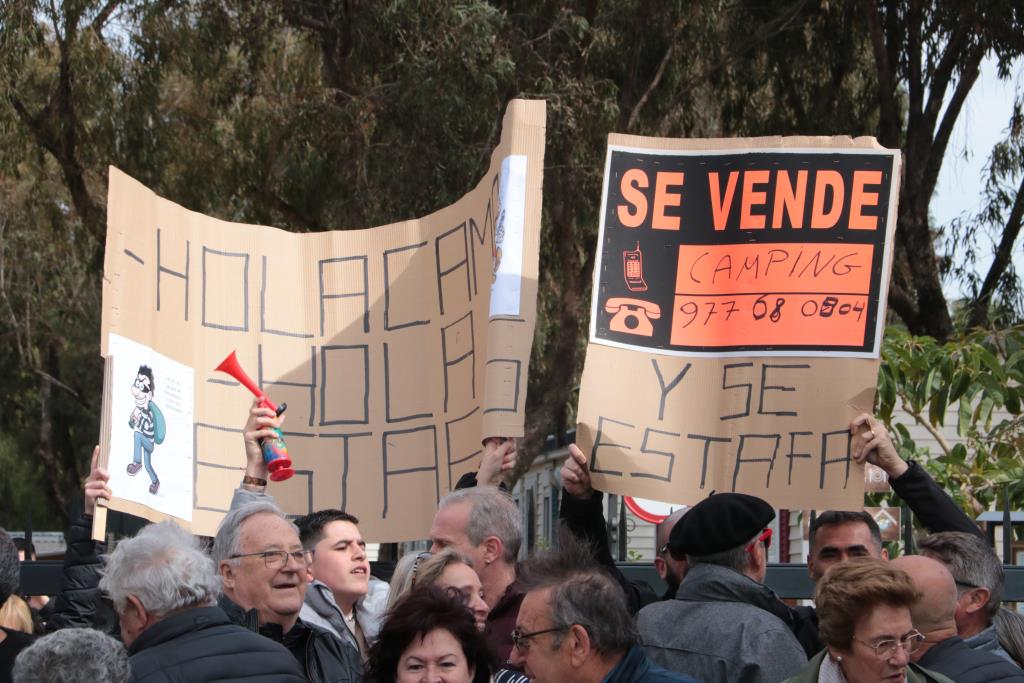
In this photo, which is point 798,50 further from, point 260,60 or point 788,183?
point 788,183

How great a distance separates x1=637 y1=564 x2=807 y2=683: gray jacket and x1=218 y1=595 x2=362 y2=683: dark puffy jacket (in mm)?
836

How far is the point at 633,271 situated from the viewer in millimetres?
5078

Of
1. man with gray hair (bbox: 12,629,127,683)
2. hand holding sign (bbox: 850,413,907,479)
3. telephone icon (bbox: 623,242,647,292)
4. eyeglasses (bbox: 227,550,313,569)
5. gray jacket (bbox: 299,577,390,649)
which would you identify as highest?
telephone icon (bbox: 623,242,647,292)

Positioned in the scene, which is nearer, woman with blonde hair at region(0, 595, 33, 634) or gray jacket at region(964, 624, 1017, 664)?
gray jacket at region(964, 624, 1017, 664)

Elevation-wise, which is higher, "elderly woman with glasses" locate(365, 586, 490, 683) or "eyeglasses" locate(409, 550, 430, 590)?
"eyeglasses" locate(409, 550, 430, 590)

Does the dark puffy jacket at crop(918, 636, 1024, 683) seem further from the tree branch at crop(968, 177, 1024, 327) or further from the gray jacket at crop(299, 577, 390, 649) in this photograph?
the tree branch at crop(968, 177, 1024, 327)

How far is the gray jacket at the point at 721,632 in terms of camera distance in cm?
378

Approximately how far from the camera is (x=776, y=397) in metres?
4.96

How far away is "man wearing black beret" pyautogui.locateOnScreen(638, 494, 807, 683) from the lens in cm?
379

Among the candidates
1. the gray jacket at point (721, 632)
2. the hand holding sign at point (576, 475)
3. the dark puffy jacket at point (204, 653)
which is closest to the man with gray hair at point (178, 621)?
the dark puffy jacket at point (204, 653)

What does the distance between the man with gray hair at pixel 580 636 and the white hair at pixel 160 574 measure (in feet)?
2.67

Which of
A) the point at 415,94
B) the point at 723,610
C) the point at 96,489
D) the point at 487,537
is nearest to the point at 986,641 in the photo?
the point at 723,610

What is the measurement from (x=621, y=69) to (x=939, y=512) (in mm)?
12672

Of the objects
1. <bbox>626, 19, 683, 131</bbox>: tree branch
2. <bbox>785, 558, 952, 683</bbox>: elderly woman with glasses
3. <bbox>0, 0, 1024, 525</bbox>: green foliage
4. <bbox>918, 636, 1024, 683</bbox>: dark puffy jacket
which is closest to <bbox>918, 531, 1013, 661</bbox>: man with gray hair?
<bbox>918, 636, 1024, 683</bbox>: dark puffy jacket
